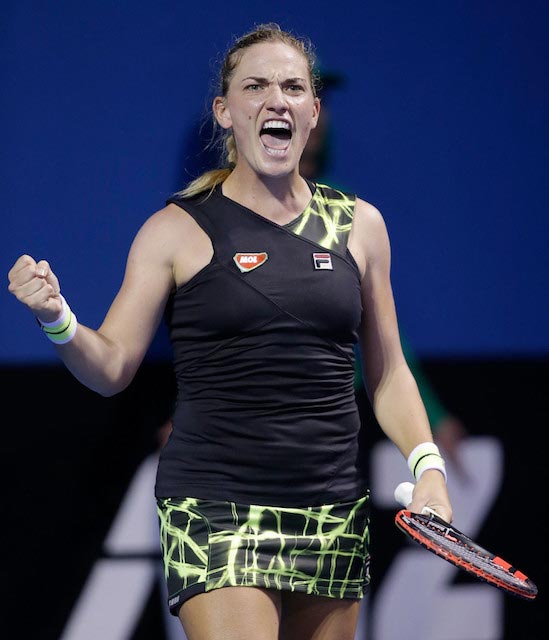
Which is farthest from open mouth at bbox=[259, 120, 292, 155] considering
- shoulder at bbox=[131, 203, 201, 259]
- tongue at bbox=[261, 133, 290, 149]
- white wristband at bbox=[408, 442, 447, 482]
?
white wristband at bbox=[408, 442, 447, 482]

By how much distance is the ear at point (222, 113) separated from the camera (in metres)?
2.65

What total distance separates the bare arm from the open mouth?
0.26 meters

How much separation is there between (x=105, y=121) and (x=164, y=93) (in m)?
0.20

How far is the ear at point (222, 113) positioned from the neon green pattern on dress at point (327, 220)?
274 mm

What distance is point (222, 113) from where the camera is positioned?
2666 millimetres

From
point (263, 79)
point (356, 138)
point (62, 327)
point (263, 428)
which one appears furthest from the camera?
point (356, 138)

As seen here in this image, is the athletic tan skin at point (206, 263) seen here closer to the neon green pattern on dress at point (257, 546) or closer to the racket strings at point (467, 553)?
the neon green pattern on dress at point (257, 546)

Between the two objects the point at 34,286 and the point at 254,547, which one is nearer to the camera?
the point at 34,286

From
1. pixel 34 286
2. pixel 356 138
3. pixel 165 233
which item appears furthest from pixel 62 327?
pixel 356 138

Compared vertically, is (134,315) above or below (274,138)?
below

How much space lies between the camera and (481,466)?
3.57 m

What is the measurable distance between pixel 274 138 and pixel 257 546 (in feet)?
3.11

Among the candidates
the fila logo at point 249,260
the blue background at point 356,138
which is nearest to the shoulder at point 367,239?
the fila logo at point 249,260

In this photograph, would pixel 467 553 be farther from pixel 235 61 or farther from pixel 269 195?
pixel 235 61
